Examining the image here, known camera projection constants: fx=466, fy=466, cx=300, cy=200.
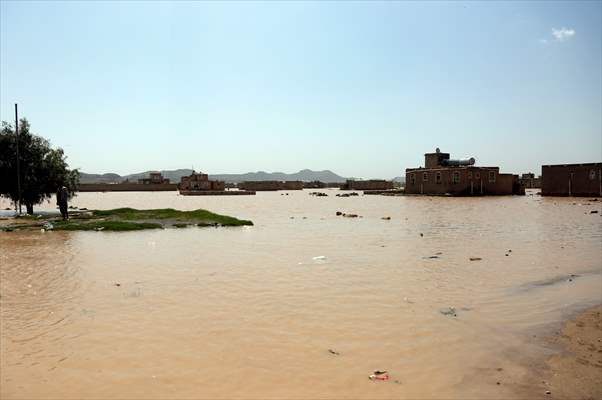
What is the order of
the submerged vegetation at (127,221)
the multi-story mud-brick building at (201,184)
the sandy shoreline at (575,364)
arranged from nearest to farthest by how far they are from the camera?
the sandy shoreline at (575,364)
the submerged vegetation at (127,221)
the multi-story mud-brick building at (201,184)

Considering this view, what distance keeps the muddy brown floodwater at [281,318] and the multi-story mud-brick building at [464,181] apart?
4011 centimetres

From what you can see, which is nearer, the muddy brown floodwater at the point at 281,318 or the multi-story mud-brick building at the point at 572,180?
the muddy brown floodwater at the point at 281,318

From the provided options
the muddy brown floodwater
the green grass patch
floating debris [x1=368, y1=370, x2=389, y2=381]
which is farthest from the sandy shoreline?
the green grass patch

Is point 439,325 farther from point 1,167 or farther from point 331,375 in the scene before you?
point 1,167

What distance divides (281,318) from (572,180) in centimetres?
4916

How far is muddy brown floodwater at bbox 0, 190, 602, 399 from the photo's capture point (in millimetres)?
4848

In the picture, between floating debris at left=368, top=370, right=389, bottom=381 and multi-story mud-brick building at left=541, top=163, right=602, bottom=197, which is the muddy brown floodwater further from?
multi-story mud-brick building at left=541, top=163, right=602, bottom=197

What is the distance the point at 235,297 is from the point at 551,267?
8.07m

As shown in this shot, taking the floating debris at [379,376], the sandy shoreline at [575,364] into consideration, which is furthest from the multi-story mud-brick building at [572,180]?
the floating debris at [379,376]

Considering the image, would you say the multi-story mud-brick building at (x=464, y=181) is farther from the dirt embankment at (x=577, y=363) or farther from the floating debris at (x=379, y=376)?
the floating debris at (x=379, y=376)

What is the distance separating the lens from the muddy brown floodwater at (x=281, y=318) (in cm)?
485

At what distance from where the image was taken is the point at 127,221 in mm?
22781

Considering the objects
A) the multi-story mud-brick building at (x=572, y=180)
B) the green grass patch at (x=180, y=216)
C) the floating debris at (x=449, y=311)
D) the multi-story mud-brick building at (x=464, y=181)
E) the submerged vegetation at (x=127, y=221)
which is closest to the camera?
the floating debris at (x=449, y=311)

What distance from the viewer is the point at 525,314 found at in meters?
7.41
